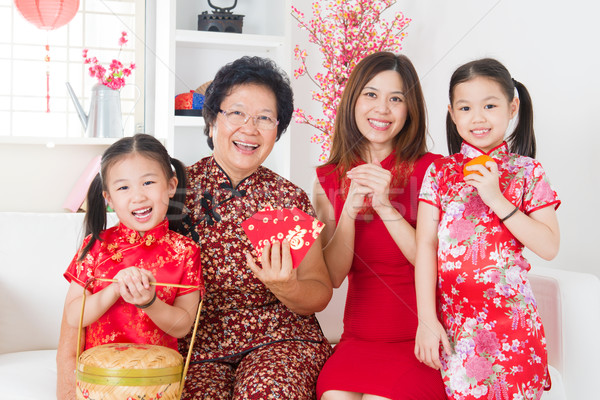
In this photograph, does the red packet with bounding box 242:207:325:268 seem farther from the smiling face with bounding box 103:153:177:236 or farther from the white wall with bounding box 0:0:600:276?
the white wall with bounding box 0:0:600:276

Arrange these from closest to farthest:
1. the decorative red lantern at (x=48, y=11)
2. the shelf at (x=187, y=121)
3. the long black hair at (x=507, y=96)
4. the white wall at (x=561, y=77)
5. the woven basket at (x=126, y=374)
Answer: the woven basket at (x=126, y=374) < the long black hair at (x=507, y=96) < the white wall at (x=561, y=77) < the decorative red lantern at (x=48, y=11) < the shelf at (x=187, y=121)

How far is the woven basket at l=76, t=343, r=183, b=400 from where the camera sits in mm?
1132

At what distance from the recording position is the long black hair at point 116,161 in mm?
1438

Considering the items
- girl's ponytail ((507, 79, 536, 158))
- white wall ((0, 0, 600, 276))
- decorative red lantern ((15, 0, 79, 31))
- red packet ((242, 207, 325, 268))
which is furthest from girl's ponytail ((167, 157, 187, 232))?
decorative red lantern ((15, 0, 79, 31))

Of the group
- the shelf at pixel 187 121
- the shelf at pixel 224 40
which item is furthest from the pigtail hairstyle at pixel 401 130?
the shelf at pixel 224 40

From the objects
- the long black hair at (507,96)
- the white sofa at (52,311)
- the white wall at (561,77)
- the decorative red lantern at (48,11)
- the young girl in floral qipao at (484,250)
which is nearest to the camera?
the young girl in floral qipao at (484,250)

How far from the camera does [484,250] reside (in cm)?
131

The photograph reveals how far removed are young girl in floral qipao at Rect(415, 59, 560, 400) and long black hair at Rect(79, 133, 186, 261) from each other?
1.98 feet

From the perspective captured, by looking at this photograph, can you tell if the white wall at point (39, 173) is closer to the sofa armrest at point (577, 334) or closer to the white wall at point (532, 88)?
the white wall at point (532, 88)

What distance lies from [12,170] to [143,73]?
92 centimetres

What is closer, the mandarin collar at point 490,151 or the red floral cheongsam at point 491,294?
the red floral cheongsam at point 491,294

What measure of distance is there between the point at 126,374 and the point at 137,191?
442mm

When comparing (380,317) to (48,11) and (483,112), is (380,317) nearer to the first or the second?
(483,112)

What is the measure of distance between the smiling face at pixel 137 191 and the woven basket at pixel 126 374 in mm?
333
